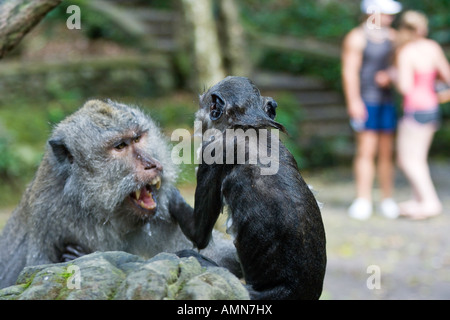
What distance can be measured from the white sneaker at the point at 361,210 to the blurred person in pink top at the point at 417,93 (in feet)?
2.10

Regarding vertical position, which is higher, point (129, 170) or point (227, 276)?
point (129, 170)

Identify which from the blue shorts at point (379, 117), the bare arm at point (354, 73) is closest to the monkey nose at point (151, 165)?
the bare arm at point (354, 73)

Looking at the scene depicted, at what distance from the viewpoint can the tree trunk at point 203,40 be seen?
1117 cm

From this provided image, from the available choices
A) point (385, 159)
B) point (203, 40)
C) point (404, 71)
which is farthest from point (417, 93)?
point (203, 40)

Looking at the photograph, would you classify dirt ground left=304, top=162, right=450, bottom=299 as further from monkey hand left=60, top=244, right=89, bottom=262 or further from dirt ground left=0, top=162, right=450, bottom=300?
monkey hand left=60, top=244, right=89, bottom=262

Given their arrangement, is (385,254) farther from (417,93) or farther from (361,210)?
(417,93)

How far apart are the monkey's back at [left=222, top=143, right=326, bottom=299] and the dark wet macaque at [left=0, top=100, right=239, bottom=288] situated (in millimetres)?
785

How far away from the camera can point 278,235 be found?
9.37ft

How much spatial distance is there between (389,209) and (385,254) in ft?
5.74
